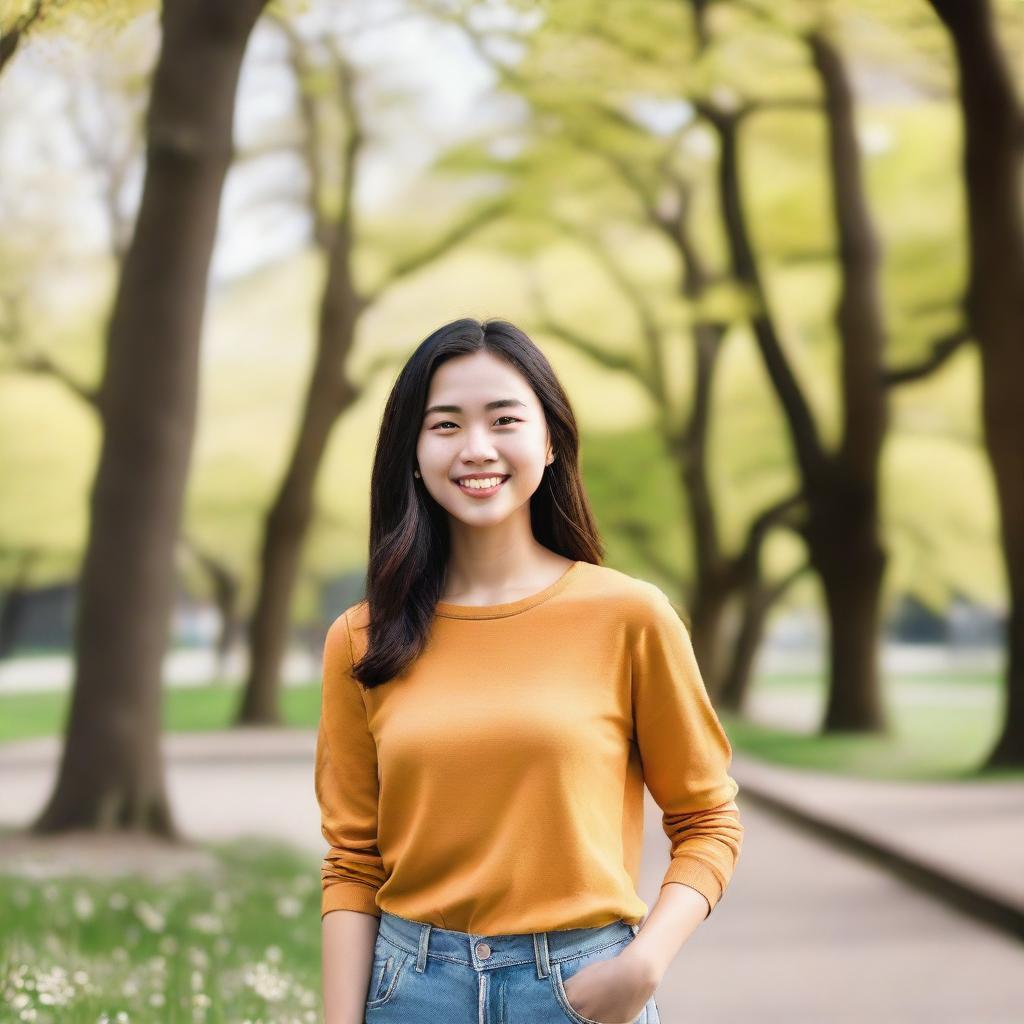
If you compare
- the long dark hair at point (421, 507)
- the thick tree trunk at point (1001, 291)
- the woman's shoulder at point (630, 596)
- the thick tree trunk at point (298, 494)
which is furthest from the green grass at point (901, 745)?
the woman's shoulder at point (630, 596)

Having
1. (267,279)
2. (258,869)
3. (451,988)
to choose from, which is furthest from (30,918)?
(267,279)

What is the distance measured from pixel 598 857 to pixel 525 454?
2.12 feet

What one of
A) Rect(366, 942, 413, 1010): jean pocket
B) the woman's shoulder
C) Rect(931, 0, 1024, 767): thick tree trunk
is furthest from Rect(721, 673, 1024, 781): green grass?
Rect(366, 942, 413, 1010): jean pocket

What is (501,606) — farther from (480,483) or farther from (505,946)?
(505,946)

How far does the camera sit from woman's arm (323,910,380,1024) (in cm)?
266

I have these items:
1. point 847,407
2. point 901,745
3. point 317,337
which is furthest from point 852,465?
point 317,337

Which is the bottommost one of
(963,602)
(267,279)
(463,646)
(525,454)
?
(963,602)

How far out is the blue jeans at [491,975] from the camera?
257cm

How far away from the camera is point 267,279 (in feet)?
118

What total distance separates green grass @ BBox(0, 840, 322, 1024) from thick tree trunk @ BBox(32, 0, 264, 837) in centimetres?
94

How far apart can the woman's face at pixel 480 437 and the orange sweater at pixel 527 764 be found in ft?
0.53

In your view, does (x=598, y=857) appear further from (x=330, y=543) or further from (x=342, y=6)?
(x=330, y=543)

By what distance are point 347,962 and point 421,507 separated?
740 mm

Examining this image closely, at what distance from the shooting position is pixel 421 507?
9.47ft
